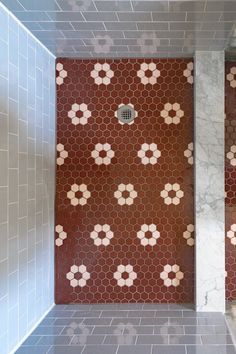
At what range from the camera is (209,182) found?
3.12 meters

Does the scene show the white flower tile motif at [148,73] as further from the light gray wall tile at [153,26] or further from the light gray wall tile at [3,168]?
the light gray wall tile at [3,168]

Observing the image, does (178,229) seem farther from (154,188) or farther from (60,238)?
(60,238)

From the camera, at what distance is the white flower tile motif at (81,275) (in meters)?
3.27

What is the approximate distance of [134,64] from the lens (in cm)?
328

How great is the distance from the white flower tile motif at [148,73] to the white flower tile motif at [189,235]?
0.97 metres

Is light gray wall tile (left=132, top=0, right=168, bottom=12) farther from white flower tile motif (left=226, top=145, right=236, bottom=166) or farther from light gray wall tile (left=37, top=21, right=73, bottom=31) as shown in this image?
white flower tile motif (left=226, top=145, right=236, bottom=166)

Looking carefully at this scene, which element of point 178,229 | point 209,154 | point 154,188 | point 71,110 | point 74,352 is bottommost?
point 74,352

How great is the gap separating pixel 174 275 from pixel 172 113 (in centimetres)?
106

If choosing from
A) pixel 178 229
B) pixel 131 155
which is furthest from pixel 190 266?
pixel 131 155

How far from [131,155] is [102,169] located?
21 centimetres

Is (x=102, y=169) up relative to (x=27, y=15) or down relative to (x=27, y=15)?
down

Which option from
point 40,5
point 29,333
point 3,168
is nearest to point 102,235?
point 29,333

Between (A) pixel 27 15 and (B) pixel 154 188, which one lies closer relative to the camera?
(A) pixel 27 15

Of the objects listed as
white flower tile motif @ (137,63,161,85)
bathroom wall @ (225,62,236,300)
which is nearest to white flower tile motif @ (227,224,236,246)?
bathroom wall @ (225,62,236,300)
